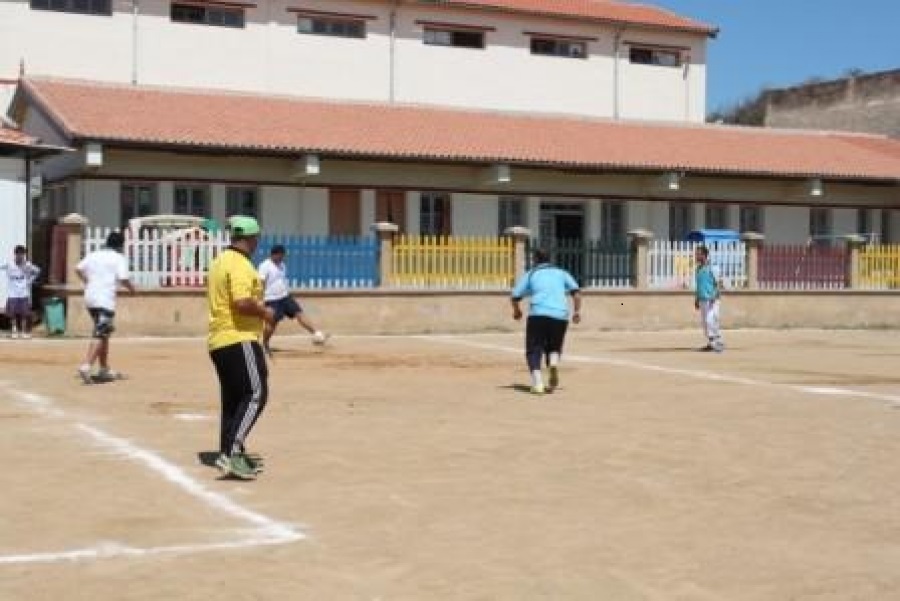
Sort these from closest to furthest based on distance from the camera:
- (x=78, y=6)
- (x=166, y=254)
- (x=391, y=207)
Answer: (x=166, y=254) → (x=391, y=207) → (x=78, y=6)

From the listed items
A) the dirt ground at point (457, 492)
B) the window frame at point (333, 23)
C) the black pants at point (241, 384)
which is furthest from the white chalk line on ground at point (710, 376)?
the window frame at point (333, 23)

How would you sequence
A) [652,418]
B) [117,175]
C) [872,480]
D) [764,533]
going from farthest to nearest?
1. [117,175]
2. [652,418]
3. [872,480]
4. [764,533]

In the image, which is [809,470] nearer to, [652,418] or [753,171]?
[652,418]

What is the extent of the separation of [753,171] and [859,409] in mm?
19778

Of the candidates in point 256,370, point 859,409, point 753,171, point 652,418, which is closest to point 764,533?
point 256,370

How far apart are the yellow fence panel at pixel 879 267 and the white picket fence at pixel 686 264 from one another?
3420mm

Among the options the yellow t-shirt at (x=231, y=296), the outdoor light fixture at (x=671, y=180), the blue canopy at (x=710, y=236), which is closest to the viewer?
the yellow t-shirt at (x=231, y=296)

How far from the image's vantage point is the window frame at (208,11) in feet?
110

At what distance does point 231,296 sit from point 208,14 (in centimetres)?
2709

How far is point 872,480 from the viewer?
344 inches

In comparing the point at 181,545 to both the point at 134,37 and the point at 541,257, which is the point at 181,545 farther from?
the point at 134,37

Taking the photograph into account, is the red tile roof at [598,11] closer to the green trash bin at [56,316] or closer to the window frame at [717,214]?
the window frame at [717,214]

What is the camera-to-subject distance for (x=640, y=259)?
2639 centimetres

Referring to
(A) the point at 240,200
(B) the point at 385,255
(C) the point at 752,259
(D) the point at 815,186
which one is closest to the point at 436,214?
(A) the point at 240,200
